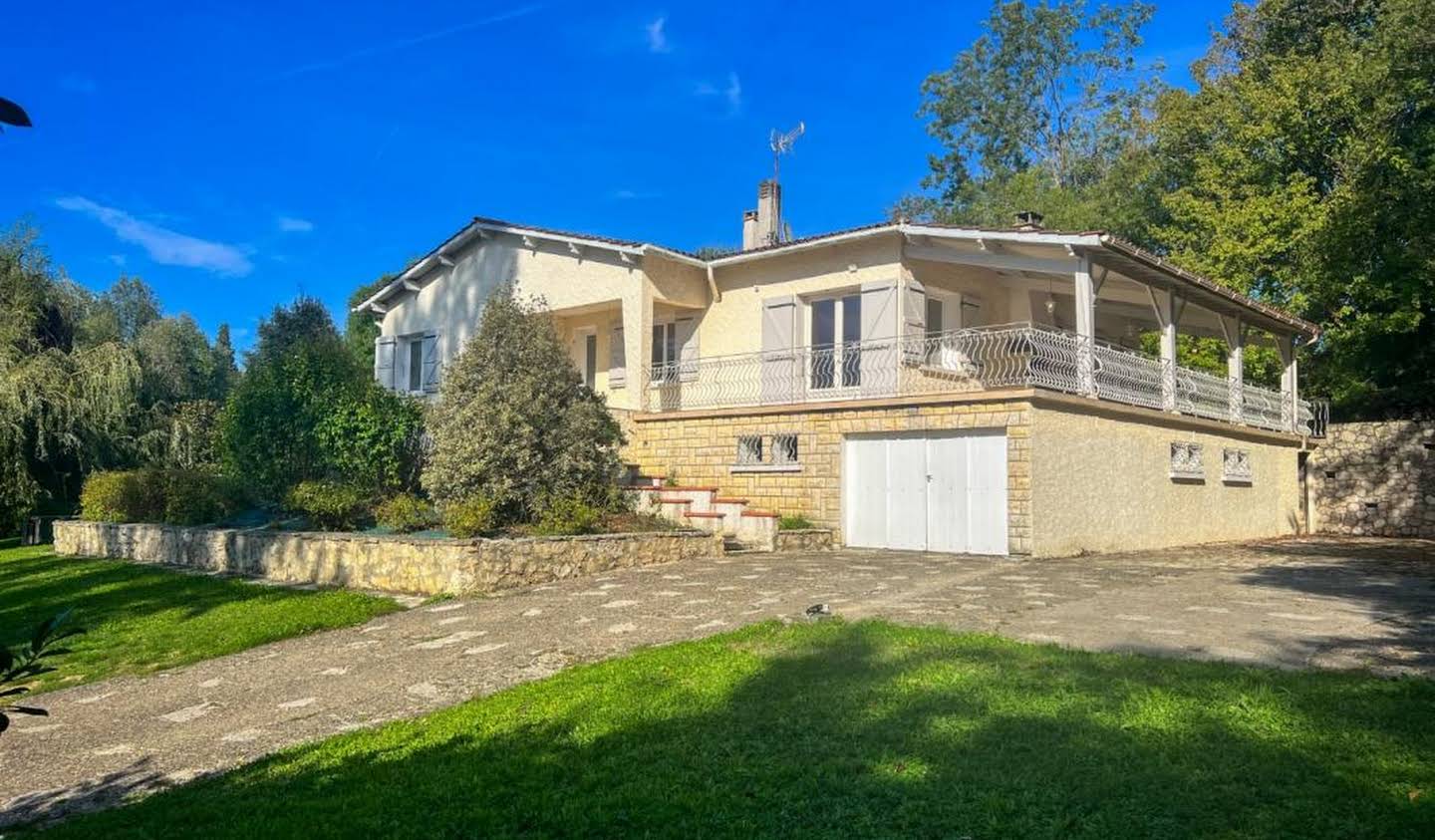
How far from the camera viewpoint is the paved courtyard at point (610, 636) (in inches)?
241

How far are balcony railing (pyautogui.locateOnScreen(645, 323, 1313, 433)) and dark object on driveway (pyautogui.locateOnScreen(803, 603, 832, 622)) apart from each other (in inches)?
276

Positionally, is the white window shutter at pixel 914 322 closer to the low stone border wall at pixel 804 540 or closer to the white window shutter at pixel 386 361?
the low stone border wall at pixel 804 540

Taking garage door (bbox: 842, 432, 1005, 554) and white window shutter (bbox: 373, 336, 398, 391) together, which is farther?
white window shutter (bbox: 373, 336, 398, 391)

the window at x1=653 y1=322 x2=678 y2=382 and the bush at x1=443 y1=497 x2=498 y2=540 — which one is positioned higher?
the window at x1=653 y1=322 x2=678 y2=382

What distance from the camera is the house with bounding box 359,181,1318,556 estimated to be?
14.5 metres

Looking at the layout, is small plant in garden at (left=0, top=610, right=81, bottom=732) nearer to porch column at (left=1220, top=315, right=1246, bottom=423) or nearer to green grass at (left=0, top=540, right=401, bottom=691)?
green grass at (left=0, top=540, right=401, bottom=691)

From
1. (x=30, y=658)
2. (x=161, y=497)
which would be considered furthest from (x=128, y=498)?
(x=30, y=658)

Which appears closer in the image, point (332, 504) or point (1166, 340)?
point (332, 504)

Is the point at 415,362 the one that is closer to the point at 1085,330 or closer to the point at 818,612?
the point at 1085,330

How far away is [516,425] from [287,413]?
5.02 meters

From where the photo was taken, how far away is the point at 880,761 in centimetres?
460

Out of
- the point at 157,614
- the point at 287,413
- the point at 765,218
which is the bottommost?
the point at 157,614

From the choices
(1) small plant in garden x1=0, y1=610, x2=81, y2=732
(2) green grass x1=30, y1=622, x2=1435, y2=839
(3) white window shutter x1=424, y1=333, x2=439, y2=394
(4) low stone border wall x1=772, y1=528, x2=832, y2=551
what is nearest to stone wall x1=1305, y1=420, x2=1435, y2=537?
(4) low stone border wall x1=772, y1=528, x2=832, y2=551

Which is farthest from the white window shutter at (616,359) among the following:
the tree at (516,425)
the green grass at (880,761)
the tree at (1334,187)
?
the tree at (1334,187)
